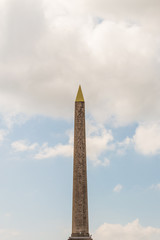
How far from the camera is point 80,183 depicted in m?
31.4

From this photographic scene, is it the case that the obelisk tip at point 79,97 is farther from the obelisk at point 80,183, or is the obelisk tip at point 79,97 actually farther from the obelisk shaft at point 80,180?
the obelisk shaft at point 80,180

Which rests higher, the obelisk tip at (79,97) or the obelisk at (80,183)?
the obelisk tip at (79,97)

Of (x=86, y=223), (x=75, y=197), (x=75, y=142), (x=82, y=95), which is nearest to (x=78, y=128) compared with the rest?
(x=75, y=142)

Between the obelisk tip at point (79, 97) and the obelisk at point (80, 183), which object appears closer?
the obelisk at point (80, 183)

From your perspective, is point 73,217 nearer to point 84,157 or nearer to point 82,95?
point 84,157

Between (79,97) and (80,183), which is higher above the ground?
(79,97)

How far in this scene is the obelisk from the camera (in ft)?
101

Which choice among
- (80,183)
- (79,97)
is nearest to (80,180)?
(80,183)

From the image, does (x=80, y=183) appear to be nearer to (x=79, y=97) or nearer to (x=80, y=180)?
(x=80, y=180)

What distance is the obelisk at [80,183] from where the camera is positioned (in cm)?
3070

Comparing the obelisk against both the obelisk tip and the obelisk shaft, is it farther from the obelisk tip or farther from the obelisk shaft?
the obelisk tip

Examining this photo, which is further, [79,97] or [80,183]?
[79,97]

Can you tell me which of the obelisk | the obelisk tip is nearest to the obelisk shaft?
the obelisk

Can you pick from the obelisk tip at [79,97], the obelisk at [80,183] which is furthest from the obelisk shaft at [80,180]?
the obelisk tip at [79,97]
